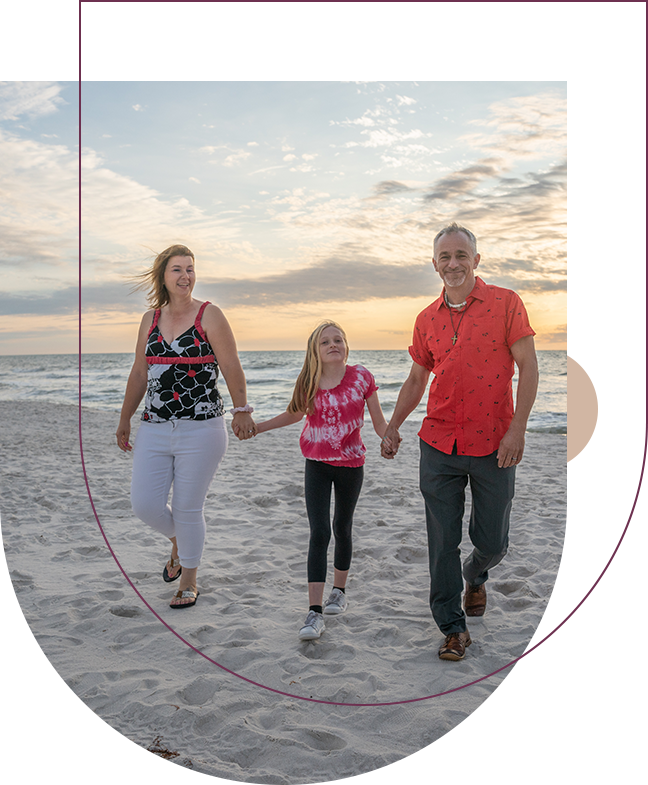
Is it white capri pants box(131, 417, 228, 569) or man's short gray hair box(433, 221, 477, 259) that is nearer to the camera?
man's short gray hair box(433, 221, 477, 259)

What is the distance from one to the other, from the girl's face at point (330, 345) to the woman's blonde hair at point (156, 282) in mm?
688

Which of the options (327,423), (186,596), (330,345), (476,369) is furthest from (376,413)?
(186,596)

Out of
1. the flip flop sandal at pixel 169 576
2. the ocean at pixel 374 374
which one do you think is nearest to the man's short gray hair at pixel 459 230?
the ocean at pixel 374 374

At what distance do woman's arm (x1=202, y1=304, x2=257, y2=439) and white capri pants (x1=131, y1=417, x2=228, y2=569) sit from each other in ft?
0.50

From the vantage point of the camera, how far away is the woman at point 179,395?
2.37 meters

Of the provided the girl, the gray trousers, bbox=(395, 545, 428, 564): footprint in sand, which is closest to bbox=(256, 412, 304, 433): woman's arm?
the girl

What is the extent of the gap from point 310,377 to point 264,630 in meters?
1.14

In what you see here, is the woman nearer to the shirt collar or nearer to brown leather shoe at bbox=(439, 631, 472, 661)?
the shirt collar

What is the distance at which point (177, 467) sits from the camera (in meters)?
2.51

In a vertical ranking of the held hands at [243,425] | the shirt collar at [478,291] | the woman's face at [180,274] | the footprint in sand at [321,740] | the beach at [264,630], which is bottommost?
the footprint in sand at [321,740]

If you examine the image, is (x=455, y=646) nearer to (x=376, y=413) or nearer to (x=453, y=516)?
(x=453, y=516)

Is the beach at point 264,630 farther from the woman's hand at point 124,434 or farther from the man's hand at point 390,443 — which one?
the man's hand at point 390,443

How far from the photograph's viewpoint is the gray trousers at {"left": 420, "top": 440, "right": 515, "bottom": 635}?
7.47 ft

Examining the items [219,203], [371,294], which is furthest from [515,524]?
[219,203]
